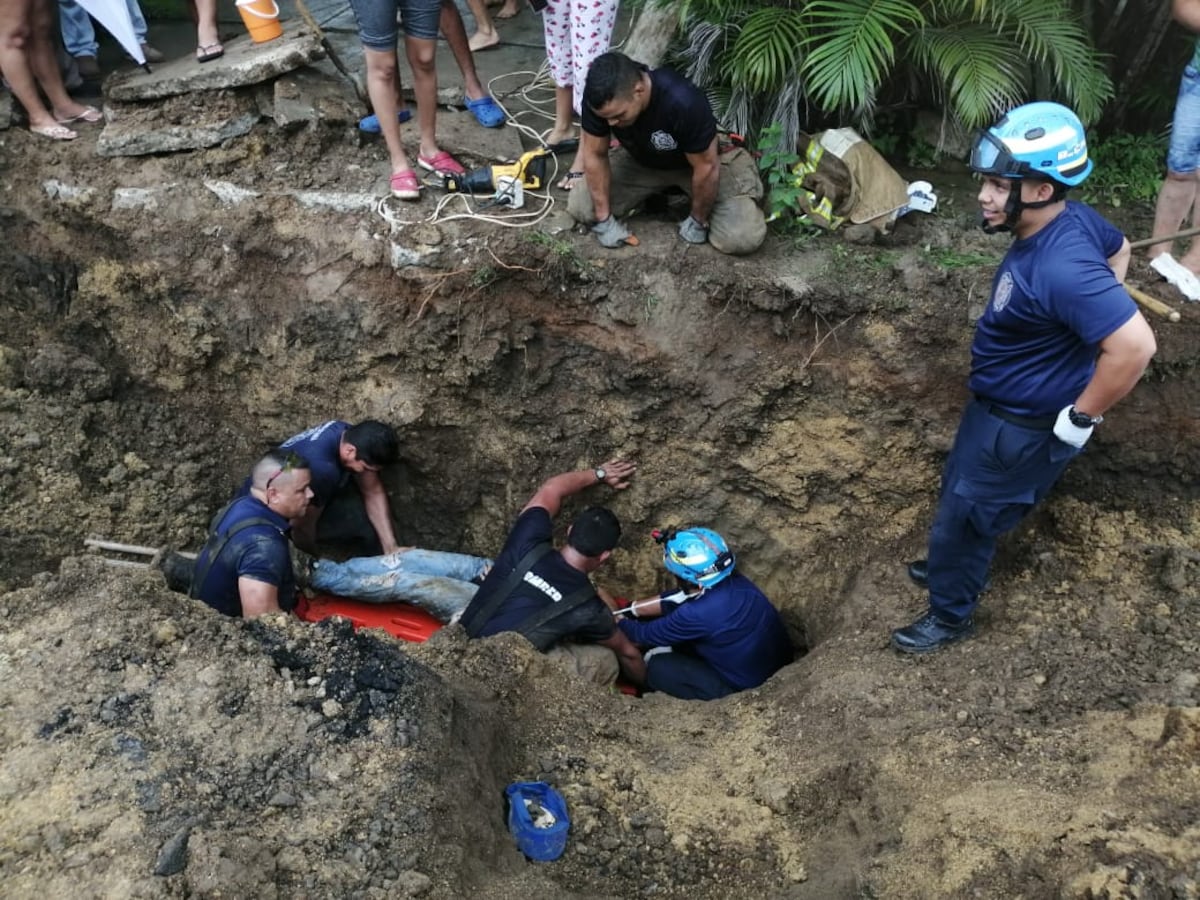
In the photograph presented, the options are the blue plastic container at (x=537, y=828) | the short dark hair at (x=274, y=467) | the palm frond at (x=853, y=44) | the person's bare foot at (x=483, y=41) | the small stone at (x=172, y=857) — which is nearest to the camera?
the small stone at (x=172, y=857)

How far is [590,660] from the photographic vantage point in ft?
15.5

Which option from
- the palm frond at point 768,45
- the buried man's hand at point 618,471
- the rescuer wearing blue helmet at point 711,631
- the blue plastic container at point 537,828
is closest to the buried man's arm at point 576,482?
the buried man's hand at point 618,471

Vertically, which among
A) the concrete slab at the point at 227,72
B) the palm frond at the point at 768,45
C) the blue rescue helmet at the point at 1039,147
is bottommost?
the concrete slab at the point at 227,72

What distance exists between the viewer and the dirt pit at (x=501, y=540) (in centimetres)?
299

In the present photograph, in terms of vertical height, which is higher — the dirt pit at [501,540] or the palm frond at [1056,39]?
the palm frond at [1056,39]

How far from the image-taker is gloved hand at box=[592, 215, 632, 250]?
16.1 feet

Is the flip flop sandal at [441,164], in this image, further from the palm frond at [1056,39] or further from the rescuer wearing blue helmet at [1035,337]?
the rescuer wearing blue helmet at [1035,337]

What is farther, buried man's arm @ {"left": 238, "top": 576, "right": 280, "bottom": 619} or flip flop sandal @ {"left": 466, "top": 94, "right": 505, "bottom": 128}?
flip flop sandal @ {"left": 466, "top": 94, "right": 505, "bottom": 128}

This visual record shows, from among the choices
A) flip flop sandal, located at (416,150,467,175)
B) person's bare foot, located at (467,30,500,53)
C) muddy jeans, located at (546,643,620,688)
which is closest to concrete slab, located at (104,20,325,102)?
flip flop sandal, located at (416,150,467,175)

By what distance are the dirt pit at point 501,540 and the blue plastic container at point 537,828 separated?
0.21 ft

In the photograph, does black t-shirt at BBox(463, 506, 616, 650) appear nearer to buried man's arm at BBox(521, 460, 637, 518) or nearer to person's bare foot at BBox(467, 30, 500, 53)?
buried man's arm at BBox(521, 460, 637, 518)

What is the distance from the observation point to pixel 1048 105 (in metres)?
3.09

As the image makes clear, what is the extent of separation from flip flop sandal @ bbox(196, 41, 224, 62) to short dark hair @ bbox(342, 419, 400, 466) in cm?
237

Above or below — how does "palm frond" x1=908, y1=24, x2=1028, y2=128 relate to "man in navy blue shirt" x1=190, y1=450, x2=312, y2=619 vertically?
above
